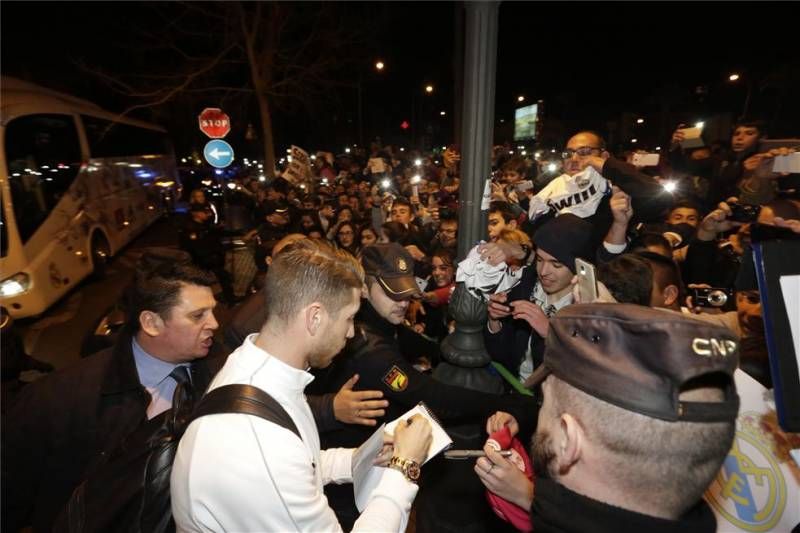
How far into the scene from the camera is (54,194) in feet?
26.5

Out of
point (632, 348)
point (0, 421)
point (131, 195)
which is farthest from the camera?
point (131, 195)

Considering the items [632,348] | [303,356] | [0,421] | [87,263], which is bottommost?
[87,263]

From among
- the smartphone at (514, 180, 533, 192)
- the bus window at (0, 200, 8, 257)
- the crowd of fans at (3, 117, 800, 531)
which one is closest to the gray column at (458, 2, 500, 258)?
the crowd of fans at (3, 117, 800, 531)

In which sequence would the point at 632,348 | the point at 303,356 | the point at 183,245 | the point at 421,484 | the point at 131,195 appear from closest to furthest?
the point at 632,348 → the point at 303,356 → the point at 421,484 → the point at 183,245 → the point at 131,195

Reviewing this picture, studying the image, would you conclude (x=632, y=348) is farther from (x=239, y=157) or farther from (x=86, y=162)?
(x=239, y=157)

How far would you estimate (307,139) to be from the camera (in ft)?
126

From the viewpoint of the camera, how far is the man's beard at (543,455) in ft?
4.27

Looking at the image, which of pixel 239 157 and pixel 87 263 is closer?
pixel 87 263

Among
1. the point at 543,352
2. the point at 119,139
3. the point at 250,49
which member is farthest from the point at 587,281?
the point at 250,49

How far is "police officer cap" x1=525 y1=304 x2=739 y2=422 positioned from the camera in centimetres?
107

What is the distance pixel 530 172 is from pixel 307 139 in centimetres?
3021

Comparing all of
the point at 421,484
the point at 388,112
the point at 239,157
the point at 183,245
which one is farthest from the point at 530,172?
the point at 388,112

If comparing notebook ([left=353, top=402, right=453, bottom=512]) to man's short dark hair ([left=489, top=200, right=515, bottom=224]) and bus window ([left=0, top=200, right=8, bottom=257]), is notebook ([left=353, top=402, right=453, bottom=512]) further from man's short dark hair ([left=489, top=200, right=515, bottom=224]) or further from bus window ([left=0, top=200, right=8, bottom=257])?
bus window ([left=0, top=200, right=8, bottom=257])

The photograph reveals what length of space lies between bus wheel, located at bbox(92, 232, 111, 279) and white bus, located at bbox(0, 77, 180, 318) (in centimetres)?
2
